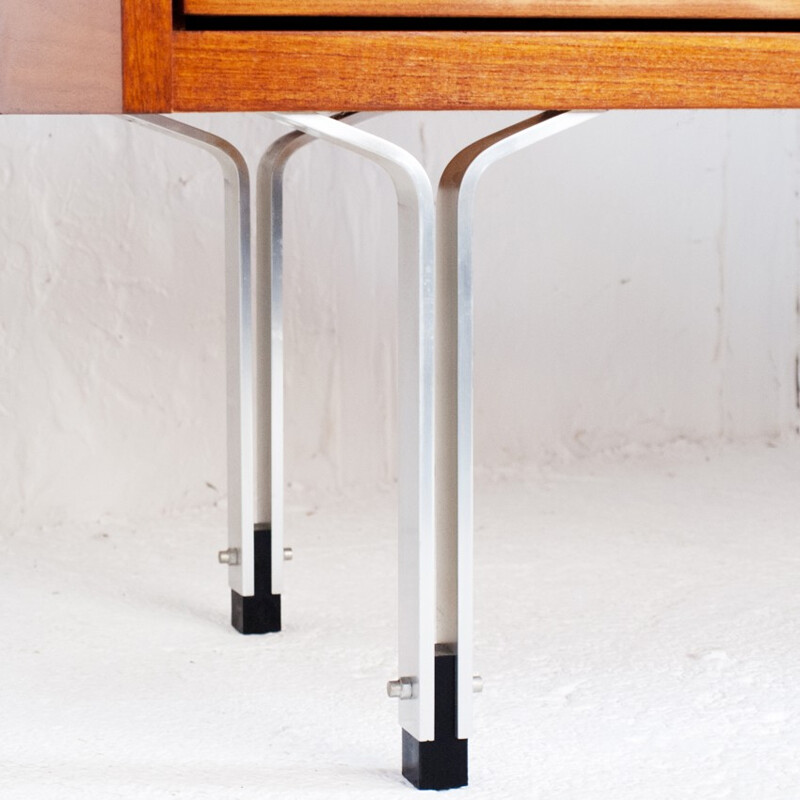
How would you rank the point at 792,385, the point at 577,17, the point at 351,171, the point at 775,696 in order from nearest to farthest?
1. the point at 577,17
2. the point at 775,696
3. the point at 351,171
4. the point at 792,385

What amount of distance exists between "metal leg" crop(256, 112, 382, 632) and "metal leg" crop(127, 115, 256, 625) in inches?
0.7

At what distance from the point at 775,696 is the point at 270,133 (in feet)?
3.11

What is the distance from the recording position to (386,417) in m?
1.91

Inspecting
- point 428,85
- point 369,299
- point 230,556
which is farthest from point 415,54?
point 369,299

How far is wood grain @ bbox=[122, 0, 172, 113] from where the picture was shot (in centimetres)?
78

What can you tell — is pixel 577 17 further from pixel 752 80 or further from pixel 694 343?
pixel 694 343

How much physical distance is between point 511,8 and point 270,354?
533 millimetres

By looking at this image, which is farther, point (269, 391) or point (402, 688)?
point (269, 391)

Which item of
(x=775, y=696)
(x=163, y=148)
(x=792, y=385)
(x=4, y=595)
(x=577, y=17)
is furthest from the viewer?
(x=792, y=385)

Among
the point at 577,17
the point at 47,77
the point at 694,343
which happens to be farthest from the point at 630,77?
the point at 694,343

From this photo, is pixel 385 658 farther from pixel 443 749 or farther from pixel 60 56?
pixel 60 56

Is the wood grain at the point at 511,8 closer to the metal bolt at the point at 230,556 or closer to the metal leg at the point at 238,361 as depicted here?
the metal leg at the point at 238,361

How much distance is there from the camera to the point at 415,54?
0.81 meters

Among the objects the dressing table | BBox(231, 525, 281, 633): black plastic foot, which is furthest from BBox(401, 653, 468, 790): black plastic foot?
BBox(231, 525, 281, 633): black plastic foot
